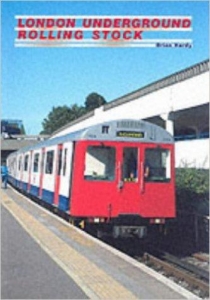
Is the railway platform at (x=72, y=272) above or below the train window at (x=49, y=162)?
below

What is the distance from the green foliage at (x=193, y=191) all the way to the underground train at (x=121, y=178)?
3374 millimetres

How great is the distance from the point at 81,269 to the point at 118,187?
410 centimetres

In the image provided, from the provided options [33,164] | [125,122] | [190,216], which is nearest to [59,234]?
[125,122]

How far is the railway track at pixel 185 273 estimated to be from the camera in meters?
8.77

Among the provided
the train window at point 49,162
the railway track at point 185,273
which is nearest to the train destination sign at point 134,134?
the railway track at point 185,273

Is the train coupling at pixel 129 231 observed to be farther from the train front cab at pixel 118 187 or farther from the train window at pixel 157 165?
the train window at pixel 157 165

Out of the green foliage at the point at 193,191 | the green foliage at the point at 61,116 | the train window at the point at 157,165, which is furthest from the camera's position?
the green foliage at the point at 61,116

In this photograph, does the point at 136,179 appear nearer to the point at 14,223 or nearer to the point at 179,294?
the point at 14,223

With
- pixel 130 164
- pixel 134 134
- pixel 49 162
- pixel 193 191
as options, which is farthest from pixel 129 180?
pixel 49 162

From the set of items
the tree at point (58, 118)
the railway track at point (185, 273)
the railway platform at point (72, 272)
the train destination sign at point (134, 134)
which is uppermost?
the tree at point (58, 118)

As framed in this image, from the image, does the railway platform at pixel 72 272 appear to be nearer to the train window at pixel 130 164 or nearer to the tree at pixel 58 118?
the train window at pixel 130 164

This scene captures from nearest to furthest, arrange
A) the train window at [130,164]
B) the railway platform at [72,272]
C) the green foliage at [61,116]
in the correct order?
the railway platform at [72,272] → the train window at [130,164] → the green foliage at [61,116]

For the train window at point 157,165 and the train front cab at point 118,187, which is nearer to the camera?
the train front cab at point 118,187

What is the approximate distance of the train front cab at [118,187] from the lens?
37.7 ft
